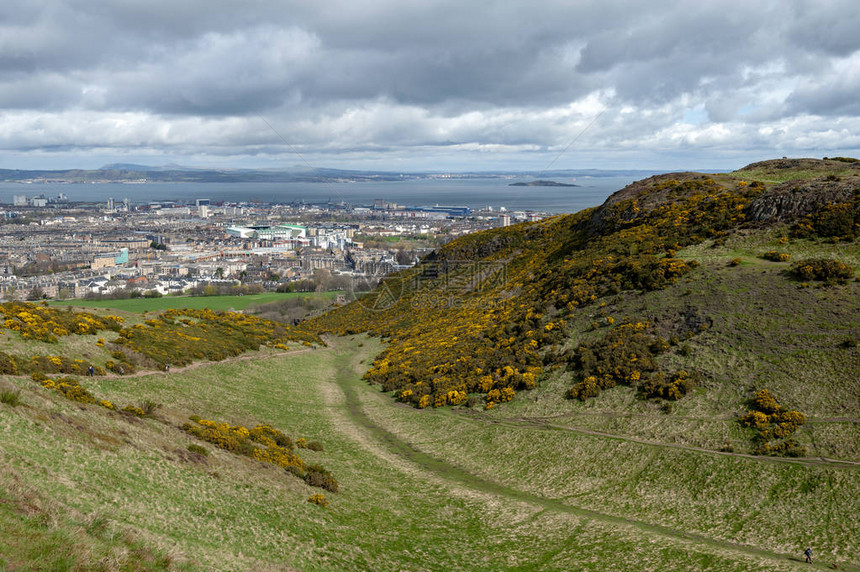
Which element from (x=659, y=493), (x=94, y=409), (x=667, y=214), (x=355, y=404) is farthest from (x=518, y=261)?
(x=94, y=409)

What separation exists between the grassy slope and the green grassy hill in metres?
0.10

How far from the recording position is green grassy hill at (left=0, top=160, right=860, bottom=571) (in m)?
16.9

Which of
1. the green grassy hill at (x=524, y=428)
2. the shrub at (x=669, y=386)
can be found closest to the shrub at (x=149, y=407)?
the green grassy hill at (x=524, y=428)

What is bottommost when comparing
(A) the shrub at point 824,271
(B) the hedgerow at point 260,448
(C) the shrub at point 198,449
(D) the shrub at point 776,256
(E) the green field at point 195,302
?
(E) the green field at point 195,302

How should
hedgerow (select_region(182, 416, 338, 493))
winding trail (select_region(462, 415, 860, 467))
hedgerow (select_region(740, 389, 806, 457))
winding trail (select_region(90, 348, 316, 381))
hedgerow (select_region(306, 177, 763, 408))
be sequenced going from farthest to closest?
1. hedgerow (select_region(306, 177, 763, 408))
2. winding trail (select_region(90, 348, 316, 381))
3. hedgerow (select_region(182, 416, 338, 493))
4. hedgerow (select_region(740, 389, 806, 457))
5. winding trail (select_region(462, 415, 860, 467))

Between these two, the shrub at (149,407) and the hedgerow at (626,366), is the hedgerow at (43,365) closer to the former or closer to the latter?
the shrub at (149,407)

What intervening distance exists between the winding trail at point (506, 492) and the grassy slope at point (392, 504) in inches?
3.7

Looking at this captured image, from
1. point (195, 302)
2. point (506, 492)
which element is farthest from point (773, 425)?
point (195, 302)

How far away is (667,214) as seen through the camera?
5044cm

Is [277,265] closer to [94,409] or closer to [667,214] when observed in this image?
[667,214]

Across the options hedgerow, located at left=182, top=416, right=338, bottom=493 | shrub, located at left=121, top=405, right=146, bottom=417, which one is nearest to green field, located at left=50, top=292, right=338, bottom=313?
shrub, located at left=121, top=405, right=146, bottom=417

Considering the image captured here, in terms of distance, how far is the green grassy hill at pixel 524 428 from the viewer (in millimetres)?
16891

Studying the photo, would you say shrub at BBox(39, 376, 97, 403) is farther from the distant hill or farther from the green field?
the green field

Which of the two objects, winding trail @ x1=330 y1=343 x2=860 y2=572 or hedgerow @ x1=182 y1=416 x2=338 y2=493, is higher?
hedgerow @ x1=182 y1=416 x2=338 y2=493
